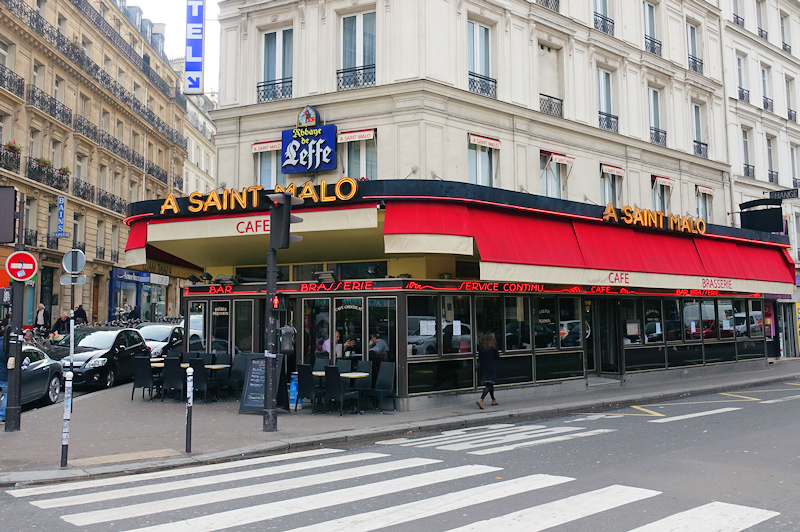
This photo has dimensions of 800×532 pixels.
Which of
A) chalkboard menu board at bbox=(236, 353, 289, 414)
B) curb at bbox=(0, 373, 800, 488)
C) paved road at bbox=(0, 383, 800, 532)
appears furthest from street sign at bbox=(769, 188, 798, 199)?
chalkboard menu board at bbox=(236, 353, 289, 414)

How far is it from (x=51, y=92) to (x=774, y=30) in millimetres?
35155

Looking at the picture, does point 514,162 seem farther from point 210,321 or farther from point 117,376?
point 117,376

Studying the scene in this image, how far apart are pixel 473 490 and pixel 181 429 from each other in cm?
646

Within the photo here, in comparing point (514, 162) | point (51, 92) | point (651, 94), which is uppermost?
point (51, 92)

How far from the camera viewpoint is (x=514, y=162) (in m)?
18.1

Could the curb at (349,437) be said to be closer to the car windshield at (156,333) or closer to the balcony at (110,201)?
the car windshield at (156,333)

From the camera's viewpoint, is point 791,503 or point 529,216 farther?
point 529,216

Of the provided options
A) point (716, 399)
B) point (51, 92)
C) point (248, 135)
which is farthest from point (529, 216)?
point (51, 92)

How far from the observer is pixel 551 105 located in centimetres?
1953

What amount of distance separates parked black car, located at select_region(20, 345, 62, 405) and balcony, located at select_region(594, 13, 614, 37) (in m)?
18.0

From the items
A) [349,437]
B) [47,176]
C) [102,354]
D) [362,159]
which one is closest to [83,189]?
[47,176]

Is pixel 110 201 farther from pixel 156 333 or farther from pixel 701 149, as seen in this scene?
pixel 701 149

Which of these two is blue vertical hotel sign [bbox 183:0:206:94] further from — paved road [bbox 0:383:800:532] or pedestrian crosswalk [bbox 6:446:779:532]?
pedestrian crosswalk [bbox 6:446:779:532]

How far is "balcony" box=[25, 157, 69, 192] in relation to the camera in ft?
107
